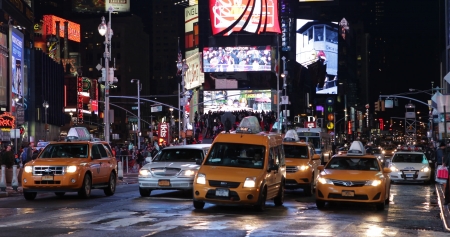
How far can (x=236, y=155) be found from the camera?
62.1 feet

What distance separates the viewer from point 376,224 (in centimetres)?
1591

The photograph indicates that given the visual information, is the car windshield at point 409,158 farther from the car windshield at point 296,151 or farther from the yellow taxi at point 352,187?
the yellow taxi at point 352,187

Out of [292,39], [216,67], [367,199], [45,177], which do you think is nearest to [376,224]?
[367,199]

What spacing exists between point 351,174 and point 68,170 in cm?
764

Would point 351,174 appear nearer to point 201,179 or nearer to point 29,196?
point 201,179

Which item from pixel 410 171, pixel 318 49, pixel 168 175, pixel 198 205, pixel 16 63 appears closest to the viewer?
pixel 198 205

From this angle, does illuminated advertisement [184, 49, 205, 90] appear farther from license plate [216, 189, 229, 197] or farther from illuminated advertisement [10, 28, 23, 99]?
license plate [216, 189, 229, 197]

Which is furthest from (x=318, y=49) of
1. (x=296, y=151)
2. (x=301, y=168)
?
(x=301, y=168)

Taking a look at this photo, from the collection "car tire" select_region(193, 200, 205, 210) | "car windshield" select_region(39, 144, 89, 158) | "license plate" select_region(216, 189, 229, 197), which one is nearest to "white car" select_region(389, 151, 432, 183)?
"car windshield" select_region(39, 144, 89, 158)

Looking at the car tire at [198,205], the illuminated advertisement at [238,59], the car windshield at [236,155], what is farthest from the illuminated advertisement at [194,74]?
the car tire at [198,205]

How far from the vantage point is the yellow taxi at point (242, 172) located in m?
17.6

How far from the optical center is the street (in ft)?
45.2

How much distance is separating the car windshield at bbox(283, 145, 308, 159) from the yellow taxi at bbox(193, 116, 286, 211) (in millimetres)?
5648

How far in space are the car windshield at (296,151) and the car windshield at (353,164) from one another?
470 centimetres
